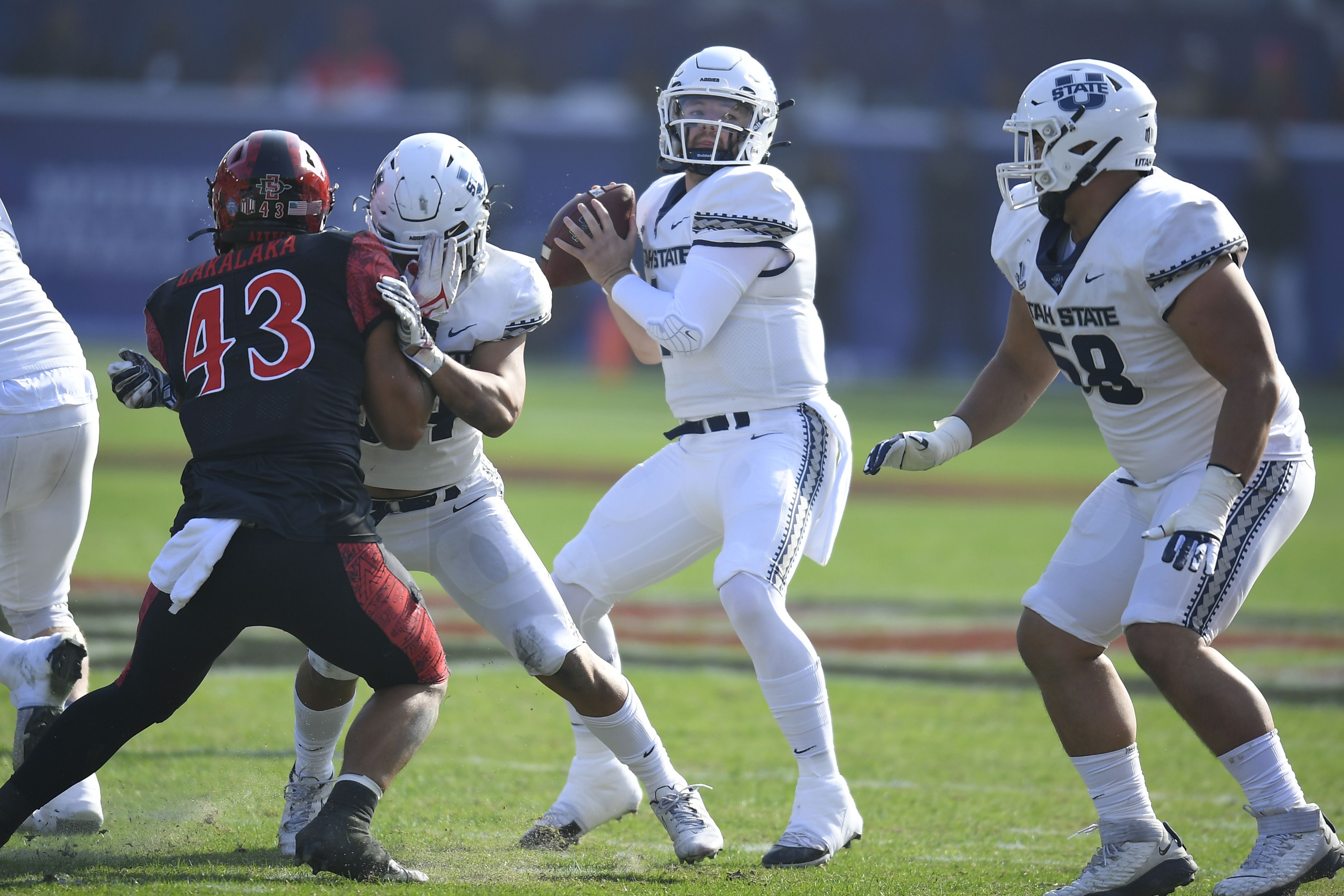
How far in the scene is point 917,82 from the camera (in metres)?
21.7

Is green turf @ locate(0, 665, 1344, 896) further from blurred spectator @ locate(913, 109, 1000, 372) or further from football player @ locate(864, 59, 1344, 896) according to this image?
blurred spectator @ locate(913, 109, 1000, 372)

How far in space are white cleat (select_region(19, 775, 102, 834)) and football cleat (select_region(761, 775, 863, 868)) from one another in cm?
165

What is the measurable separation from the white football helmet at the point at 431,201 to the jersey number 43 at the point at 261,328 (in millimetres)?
371

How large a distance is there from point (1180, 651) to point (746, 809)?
151 centimetres

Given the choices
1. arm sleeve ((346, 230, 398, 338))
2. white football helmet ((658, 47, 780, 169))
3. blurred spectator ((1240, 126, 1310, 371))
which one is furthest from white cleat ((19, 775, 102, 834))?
blurred spectator ((1240, 126, 1310, 371))

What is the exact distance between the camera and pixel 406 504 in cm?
353

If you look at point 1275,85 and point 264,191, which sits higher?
point 264,191

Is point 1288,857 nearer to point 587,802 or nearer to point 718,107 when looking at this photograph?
point 587,802

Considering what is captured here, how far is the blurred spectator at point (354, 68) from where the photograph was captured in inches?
805

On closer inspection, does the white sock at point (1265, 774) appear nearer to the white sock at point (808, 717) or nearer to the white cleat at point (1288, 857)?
the white cleat at point (1288, 857)

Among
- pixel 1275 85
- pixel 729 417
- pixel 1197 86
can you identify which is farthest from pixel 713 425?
pixel 1275 85

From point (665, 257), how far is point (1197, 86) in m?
19.5

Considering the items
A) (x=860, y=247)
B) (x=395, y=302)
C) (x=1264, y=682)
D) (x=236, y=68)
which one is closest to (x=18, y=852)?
(x=395, y=302)

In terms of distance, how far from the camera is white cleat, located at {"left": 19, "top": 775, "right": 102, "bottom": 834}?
3578 millimetres
